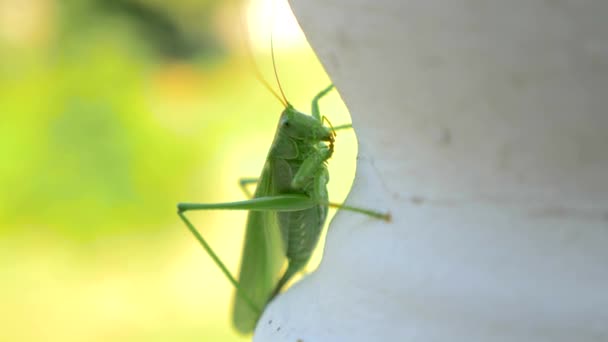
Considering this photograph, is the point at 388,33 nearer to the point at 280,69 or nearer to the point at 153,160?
the point at 153,160

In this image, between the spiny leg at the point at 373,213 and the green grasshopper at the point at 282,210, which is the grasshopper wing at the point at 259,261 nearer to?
the green grasshopper at the point at 282,210

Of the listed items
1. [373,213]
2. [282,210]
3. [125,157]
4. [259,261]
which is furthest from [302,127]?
[125,157]

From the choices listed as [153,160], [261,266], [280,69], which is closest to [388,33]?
[261,266]

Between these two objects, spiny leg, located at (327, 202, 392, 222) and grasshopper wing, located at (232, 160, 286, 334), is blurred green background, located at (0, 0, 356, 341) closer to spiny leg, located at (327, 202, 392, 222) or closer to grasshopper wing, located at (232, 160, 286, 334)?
grasshopper wing, located at (232, 160, 286, 334)

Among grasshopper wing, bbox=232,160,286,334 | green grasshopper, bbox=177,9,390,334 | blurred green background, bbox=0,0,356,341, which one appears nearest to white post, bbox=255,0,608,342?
green grasshopper, bbox=177,9,390,334

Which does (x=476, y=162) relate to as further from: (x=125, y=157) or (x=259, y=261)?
(x=125, y=157)

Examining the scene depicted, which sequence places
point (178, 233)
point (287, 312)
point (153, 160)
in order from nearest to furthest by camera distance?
point (287, 312), point (178, 233), point (153, 160)
